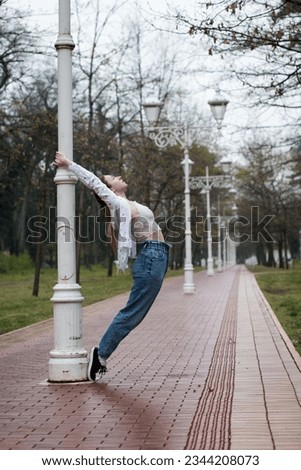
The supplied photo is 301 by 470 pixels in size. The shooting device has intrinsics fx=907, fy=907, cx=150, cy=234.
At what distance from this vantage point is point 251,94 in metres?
14.4

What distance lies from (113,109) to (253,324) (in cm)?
3043

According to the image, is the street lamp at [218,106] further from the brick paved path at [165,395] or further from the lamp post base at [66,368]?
the lamp post base at [66,368]

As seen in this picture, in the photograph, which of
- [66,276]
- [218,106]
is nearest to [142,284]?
[66,276]

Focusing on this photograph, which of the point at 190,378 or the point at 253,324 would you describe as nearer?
the point at 190,378

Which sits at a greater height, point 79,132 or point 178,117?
point 178,117

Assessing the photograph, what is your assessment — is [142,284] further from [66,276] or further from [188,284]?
[188,284]

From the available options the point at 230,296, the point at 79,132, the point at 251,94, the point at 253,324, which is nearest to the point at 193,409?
the point at 253,324

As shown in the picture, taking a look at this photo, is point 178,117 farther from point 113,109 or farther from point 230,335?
point 230,335

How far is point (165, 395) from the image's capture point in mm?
7332

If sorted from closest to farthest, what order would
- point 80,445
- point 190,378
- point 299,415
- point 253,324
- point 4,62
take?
point 80,445 < point 299,415 < point 190,378 < point 253,324 < point 4,62

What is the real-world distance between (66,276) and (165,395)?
5.49 ft

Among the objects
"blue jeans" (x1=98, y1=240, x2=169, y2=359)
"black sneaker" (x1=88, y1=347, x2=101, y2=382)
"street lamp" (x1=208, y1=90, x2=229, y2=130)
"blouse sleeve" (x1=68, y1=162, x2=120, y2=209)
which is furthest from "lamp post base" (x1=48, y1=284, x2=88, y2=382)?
"street lamp" (x1=208, y1=90, x2=229, y2=130)

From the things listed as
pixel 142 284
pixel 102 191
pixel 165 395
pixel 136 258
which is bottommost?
pixel 165 395

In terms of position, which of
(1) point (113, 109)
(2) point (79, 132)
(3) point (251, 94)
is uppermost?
(1) point (113, 109)
